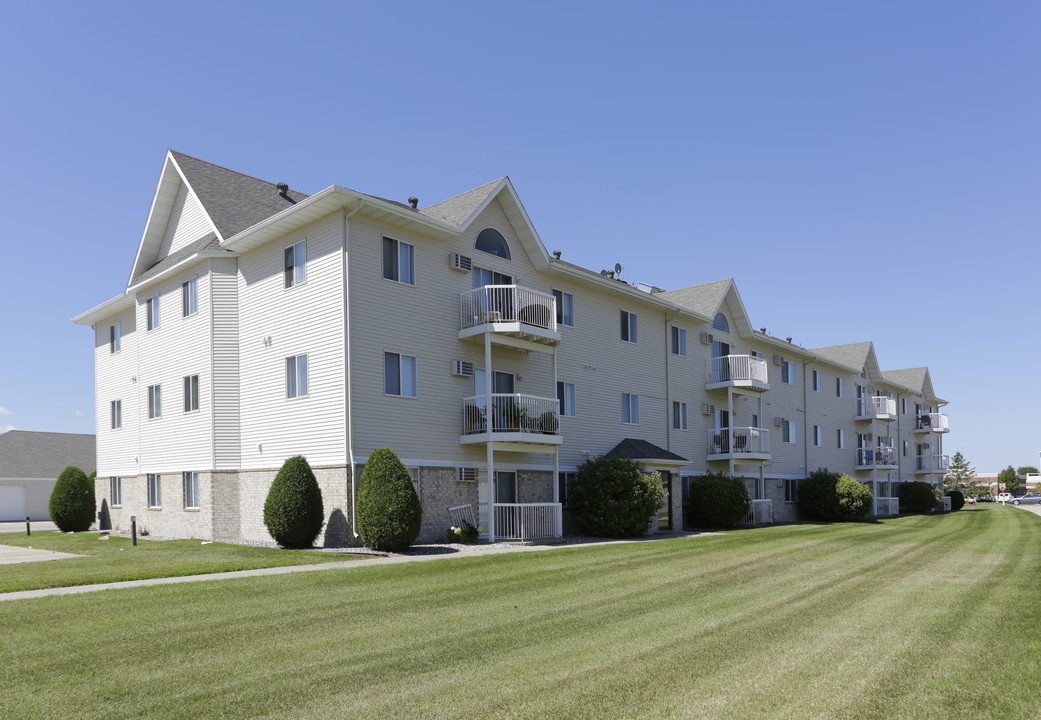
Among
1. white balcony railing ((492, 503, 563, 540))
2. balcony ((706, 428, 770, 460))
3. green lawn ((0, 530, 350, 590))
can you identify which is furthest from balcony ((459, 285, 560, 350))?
balcony ((706, 428, 770, 460))

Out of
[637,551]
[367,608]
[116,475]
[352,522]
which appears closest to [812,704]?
[367,608]

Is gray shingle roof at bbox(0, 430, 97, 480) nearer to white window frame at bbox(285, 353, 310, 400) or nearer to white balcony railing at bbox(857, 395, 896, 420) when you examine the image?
white window frame at bbox(285, 353, 310, 400)

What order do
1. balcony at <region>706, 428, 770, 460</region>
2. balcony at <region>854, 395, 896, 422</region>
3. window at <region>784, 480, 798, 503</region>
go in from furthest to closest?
Result: balcony at <region>854, 395, 896, 422</region>, window at <region>784, 480, 798, 503</region>, balcony at <region>706, 428, 770, 460</region>

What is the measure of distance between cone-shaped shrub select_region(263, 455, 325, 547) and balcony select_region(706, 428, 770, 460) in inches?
759

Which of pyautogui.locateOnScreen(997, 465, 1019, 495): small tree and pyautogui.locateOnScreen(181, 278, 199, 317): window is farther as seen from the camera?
pyautogui.locateOnScreen(997, 465, 1019, 495): small tree

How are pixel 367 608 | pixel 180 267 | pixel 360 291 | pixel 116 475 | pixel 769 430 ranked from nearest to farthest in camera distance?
pixel 367 608 → pixel 360 291 → pixel 180 267 → pixel 116 475 → pixel 769 430

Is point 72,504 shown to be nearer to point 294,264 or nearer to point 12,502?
point 294,264

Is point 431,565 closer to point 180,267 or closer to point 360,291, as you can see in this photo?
point 360,291

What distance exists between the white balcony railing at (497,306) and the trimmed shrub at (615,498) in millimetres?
4970

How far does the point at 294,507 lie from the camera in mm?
19562

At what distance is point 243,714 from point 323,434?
48.5 feet

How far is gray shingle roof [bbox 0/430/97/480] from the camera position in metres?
45.6

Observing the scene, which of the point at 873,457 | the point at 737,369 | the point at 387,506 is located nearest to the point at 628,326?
the point at 737,369

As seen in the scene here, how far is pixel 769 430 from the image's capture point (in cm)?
3912
